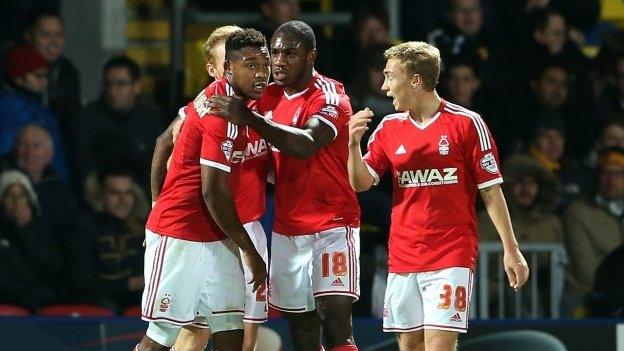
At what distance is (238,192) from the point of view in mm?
7492

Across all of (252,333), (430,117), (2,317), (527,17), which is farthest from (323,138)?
(527,17)

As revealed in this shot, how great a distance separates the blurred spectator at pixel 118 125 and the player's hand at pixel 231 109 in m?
3.76

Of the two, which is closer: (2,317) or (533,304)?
(2,317)

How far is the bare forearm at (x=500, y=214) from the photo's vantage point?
7.13m

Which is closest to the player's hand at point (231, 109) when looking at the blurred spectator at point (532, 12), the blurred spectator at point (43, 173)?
the blurred spectator at point (43, 173)

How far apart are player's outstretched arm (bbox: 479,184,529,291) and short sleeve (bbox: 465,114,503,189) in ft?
0.14

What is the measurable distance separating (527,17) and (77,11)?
336 centimetres

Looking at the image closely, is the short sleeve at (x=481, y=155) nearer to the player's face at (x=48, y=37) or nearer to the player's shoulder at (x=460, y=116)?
the player's shoulder at (x=460, y=116)

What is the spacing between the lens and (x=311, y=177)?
7488 mm

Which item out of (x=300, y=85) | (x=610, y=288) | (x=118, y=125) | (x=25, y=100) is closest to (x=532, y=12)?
(x=610, y=288)

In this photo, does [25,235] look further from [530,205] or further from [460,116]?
[460,116]

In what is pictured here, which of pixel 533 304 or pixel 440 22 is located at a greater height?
pixel 440 22

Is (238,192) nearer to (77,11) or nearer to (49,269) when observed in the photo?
(49,269)

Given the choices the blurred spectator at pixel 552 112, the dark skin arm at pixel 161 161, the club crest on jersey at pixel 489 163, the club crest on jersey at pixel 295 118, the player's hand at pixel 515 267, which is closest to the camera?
the player's hand at pixel 515 267
